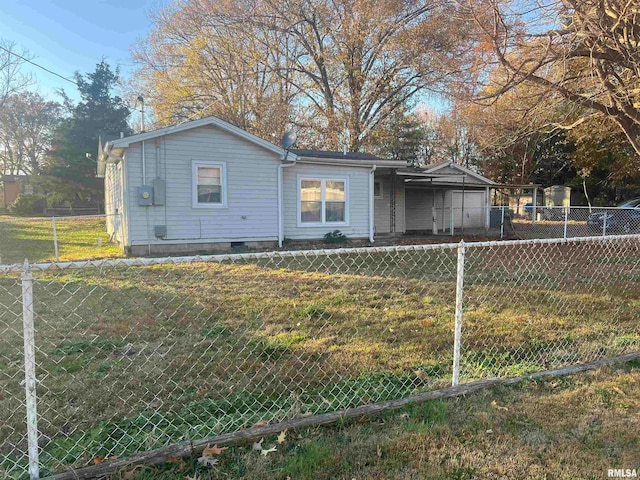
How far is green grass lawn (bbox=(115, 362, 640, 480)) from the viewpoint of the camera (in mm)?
2072

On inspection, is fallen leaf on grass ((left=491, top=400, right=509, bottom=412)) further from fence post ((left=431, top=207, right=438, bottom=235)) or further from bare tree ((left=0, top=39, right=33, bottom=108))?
bare tree ((left=0, top=39, right=33, bottom=108))

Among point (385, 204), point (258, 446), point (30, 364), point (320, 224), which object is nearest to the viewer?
point (30, 364)

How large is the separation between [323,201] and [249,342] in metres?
8.56

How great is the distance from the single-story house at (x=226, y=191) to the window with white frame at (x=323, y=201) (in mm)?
30

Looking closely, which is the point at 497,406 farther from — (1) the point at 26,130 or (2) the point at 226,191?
(1) the point at 26,130

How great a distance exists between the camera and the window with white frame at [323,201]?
12.0m

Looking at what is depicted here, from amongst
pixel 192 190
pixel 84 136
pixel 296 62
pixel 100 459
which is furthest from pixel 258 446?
pixel 84 136

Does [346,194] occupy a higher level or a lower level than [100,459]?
higher

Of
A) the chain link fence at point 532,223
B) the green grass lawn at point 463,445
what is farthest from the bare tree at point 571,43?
the chain link fence at point 532,223

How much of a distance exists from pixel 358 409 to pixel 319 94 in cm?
2118

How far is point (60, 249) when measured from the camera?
11.5m

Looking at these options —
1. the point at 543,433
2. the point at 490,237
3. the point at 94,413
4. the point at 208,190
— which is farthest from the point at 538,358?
the point at 490,237

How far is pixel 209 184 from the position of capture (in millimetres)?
10617

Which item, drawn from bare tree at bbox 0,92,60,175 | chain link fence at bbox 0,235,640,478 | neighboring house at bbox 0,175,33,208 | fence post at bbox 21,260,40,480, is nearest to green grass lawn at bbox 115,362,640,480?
chain link fence at bbox 0,235,640,478
